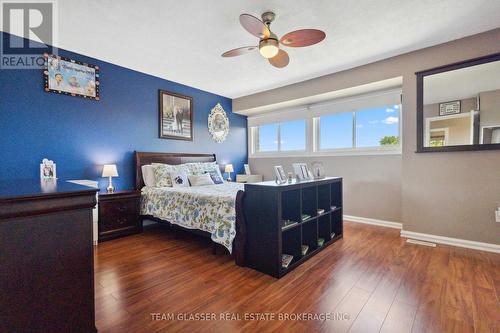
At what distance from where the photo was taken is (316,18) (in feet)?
7.71

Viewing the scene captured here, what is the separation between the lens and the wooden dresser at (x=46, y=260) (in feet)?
3.11

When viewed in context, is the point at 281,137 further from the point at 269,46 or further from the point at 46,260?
the point at 46,260

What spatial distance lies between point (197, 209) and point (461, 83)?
3.57 meters

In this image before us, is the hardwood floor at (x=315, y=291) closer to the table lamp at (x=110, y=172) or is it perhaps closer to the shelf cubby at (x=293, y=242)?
the shelf cubby at (x=293, y=242)

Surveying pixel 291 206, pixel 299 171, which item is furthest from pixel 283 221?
pixel 299 171

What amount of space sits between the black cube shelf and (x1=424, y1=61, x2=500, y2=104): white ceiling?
1726 mm

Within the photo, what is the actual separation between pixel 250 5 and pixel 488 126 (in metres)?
2.99

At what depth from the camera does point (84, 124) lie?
3.21 m

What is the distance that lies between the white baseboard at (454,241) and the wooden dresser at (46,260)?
11.8 ft

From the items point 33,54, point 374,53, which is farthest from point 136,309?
point 374,53

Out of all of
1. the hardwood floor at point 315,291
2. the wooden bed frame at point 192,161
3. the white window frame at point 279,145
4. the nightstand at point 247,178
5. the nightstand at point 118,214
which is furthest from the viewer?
the nightstand at point 247,178

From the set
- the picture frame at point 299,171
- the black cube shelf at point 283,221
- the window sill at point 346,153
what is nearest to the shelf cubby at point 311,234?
the black cube shelf at point 283,221

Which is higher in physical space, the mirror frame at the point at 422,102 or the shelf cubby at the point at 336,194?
the mirror frame at the point at 422,102

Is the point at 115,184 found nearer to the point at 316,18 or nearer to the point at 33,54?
the point at 33,54
